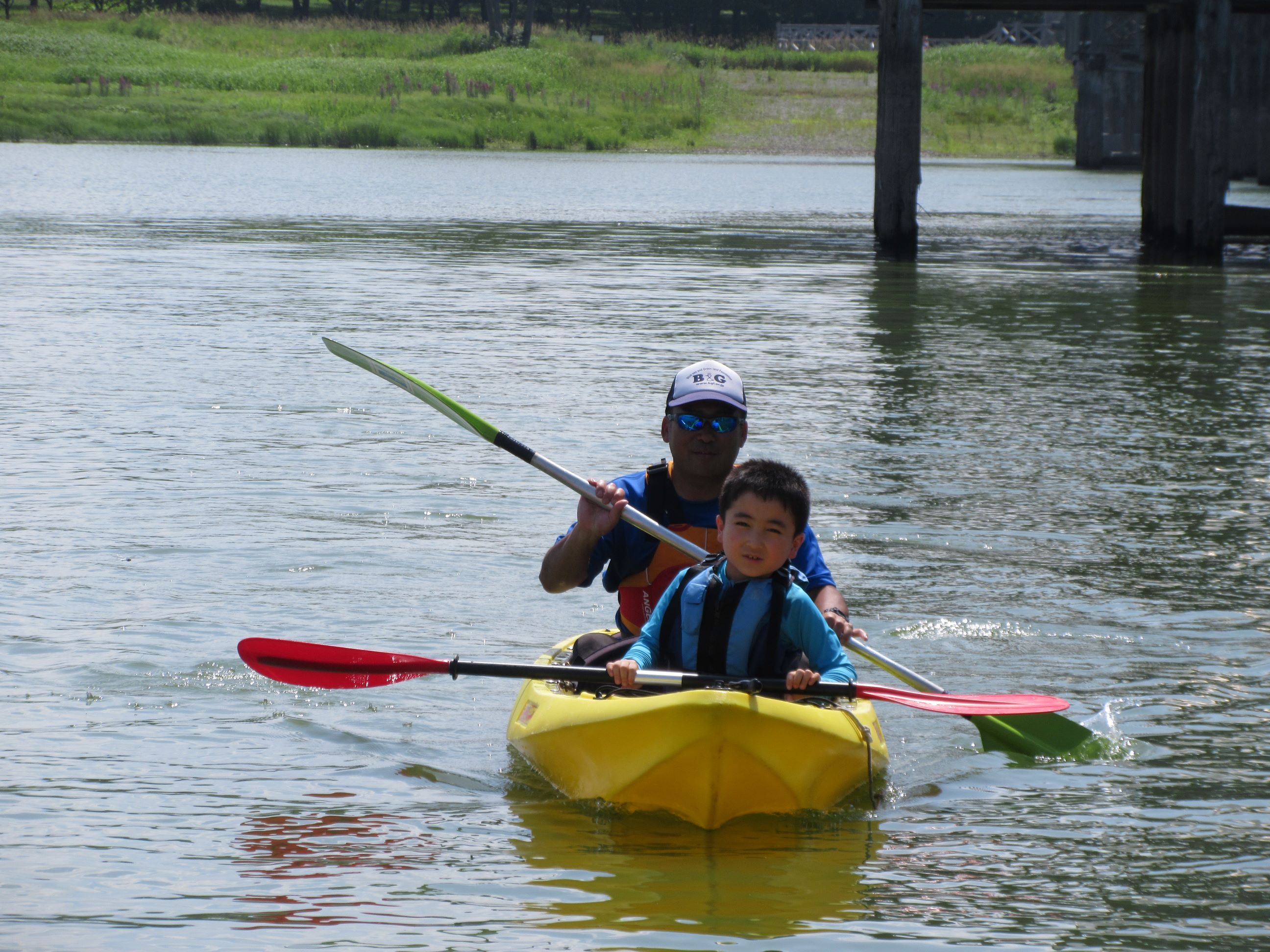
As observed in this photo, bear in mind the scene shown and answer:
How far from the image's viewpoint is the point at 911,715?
6375 mm

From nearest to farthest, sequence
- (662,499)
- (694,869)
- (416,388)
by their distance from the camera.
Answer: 1. (694,869)
2. (662,499)
3. (416,388)

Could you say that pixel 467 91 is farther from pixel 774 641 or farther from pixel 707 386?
pixel 774 641

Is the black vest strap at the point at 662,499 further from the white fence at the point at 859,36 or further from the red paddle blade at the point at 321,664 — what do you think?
the white fence at the point at 859,36

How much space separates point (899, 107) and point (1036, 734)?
1472 centimetres

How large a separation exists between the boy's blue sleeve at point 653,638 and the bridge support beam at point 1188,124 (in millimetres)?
16380

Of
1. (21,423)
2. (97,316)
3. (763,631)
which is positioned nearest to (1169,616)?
(763,631)

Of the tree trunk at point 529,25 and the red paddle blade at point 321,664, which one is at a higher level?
the tree trunk at point 529,25

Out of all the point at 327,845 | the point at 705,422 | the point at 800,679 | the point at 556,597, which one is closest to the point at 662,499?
the point at 705,422

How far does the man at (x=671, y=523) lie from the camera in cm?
544

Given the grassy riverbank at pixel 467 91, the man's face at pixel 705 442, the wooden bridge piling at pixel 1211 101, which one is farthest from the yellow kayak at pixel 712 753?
the grassy riverbank at pixel 467 91

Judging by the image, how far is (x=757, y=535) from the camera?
15.7 feet

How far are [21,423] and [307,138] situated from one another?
42365mm

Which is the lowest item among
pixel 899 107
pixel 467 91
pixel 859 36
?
pixel 899 107

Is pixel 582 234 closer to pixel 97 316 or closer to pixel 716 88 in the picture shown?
pixel 97 316
